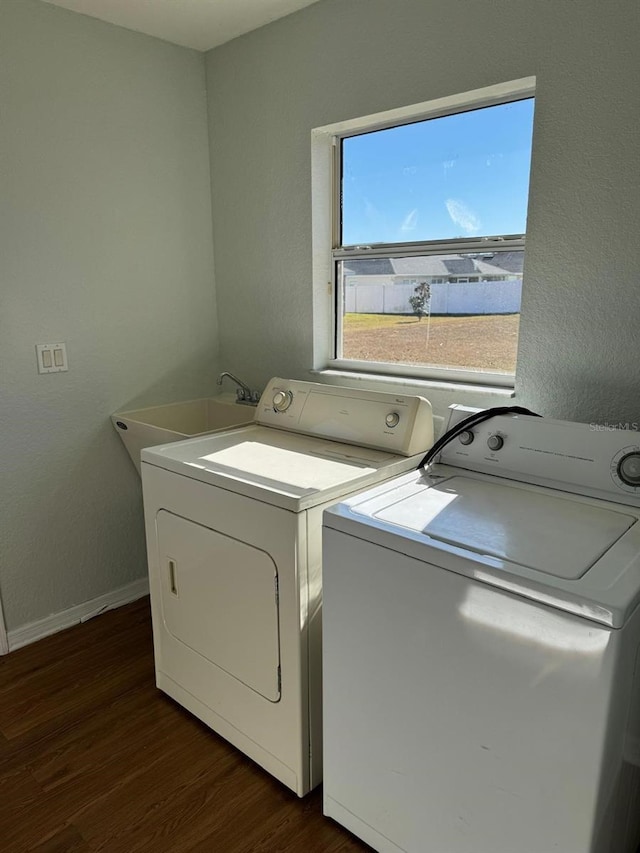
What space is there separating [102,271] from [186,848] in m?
1.99

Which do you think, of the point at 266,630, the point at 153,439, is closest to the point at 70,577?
the point at 153,439

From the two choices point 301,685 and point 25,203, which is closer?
point 301,685

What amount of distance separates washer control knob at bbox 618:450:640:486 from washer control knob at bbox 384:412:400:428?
65 centimetres

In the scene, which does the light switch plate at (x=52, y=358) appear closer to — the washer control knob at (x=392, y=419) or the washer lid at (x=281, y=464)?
the washer lid at (x=281, y=464)

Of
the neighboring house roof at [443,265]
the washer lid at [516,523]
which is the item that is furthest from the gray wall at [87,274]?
the washer lid at [516,523]

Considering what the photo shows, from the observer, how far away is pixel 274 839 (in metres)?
1.56

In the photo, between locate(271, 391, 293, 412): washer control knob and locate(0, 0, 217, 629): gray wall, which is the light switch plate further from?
locate(271, 391, 293, 412): washer control knob

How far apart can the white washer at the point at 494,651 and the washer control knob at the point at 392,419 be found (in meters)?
0.26

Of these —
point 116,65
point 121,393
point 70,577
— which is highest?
point 116,65

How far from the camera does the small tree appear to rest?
2.15 metres

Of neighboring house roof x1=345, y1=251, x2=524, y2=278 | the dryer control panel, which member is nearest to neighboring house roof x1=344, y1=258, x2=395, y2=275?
neighboring house roof x1=345, y1=251, x2=524, y2=278

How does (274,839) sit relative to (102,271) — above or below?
below

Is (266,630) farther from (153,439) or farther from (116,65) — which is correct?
(116,65)

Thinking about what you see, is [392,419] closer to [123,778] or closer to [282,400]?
[282,400]
